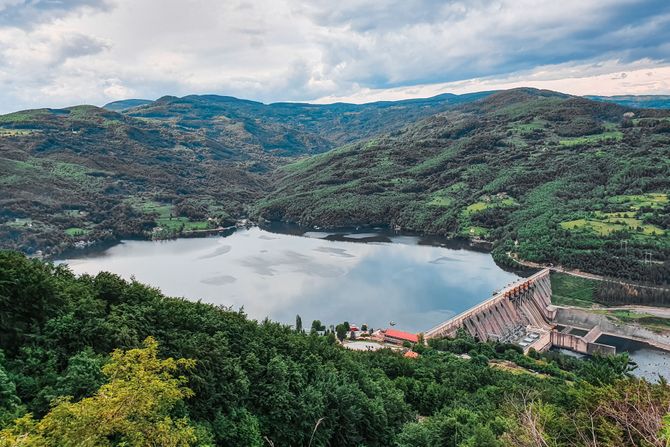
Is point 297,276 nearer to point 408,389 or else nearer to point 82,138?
point 408,389

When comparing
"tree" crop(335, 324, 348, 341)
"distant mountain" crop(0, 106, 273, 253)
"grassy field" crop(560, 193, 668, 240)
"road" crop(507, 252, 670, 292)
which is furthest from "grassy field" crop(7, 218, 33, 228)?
"grassy field" crop(560, 193, 668, 240)

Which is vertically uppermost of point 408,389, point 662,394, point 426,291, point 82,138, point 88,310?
point 82,138

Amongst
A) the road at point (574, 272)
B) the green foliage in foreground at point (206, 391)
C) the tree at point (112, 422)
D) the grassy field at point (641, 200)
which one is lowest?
the road at point (574, 272)

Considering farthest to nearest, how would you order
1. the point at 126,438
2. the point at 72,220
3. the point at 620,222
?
the point at 72,220, the point at 620,222, the point at 126,438

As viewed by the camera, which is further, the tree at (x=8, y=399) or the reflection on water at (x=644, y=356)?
the reflection on water at (x=644, y=356)

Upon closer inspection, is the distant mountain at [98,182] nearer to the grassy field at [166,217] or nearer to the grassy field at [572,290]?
the grassy field at [166,217]

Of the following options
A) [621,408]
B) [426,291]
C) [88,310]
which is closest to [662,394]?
[621,408]

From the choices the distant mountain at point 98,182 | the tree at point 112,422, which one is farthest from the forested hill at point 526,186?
the tree at point 112,422
